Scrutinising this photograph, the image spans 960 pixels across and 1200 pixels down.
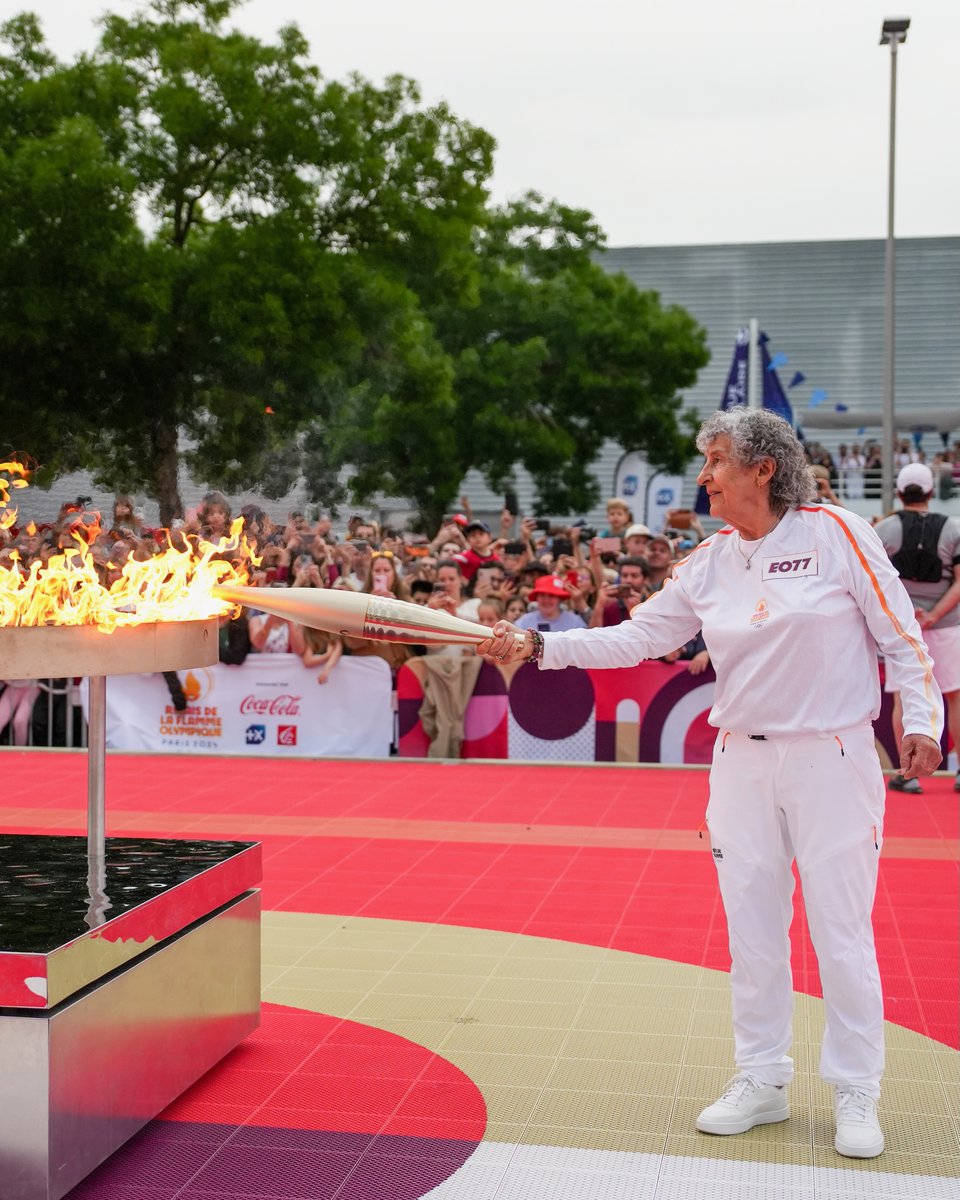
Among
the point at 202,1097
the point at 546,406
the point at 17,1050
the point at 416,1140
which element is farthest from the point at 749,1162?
the point at 546,406

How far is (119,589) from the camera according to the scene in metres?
4.36

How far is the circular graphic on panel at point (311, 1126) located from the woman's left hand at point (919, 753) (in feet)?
5.21

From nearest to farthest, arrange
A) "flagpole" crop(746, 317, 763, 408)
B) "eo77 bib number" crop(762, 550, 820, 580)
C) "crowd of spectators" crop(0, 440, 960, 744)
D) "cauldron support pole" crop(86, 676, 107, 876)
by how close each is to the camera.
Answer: "eo77 bib number" crop(762, 550, 820, 580)
"cauldron support pole" crop(86, 676, 107, 876)
"crowd of spectators" crop(0, 440, 960, 744)
"flagpole" crop(746, 317, 763, 408)

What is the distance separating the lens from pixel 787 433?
4133 mm

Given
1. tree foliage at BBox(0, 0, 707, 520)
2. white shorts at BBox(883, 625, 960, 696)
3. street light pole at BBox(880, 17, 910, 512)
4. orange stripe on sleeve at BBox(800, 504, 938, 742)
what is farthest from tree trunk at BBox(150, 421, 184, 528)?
orange stripe on sleeve at BBox(800, 504, 938, 742)

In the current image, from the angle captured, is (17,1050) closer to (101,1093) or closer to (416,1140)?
(101,1093)

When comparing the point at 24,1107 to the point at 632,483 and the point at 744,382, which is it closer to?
the point at 744,382

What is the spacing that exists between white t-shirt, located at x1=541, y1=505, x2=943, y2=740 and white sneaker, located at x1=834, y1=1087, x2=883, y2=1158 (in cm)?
102

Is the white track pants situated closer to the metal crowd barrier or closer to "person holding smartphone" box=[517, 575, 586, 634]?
"person holding smartphone" box=[517, 575, 586, 634]

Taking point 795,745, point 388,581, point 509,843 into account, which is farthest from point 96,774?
point 388,581

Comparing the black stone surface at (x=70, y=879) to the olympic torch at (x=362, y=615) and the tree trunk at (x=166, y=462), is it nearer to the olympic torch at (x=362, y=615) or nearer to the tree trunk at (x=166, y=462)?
the olympic torch at (x=362, y=615)

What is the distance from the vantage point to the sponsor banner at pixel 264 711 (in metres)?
11.4

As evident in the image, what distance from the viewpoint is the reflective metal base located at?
3506mm

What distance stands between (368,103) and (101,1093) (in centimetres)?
2412
